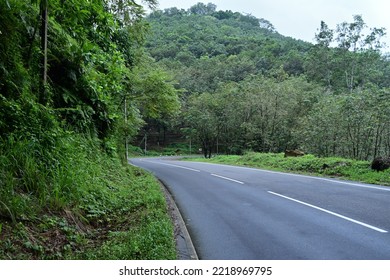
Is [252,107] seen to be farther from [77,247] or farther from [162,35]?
[162,35]

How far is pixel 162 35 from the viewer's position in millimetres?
83938

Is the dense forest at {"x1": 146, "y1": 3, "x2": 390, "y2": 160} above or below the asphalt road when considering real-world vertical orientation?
above

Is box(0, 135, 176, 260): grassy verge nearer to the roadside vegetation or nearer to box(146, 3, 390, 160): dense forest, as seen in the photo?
the roadside vegetation

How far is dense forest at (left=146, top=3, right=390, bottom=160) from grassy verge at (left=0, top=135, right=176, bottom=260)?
350 inches

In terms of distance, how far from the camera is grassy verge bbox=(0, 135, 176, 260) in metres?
4.29

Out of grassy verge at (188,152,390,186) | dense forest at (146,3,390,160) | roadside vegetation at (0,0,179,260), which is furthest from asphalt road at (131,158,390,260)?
dense forest at (146,3,390,160)

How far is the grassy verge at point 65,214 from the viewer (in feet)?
14.1

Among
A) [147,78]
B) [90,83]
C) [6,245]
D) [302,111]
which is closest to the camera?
[6,245]

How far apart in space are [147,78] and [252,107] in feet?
73.0

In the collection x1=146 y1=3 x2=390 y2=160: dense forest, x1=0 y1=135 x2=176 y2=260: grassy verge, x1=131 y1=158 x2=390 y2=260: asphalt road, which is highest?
x1=146 y1=3 x2=390 y2=160: dense forest

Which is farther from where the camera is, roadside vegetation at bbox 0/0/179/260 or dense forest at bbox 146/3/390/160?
dense forest at bbox 146/3/390/160

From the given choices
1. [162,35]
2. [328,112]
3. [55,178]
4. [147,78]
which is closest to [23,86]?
[55,178]

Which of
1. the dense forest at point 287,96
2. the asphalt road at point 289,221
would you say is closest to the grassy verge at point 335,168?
the asphalt road at point 289,221

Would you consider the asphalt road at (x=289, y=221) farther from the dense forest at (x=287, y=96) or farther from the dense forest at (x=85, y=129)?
the dense forest at (x=287, y=96)
